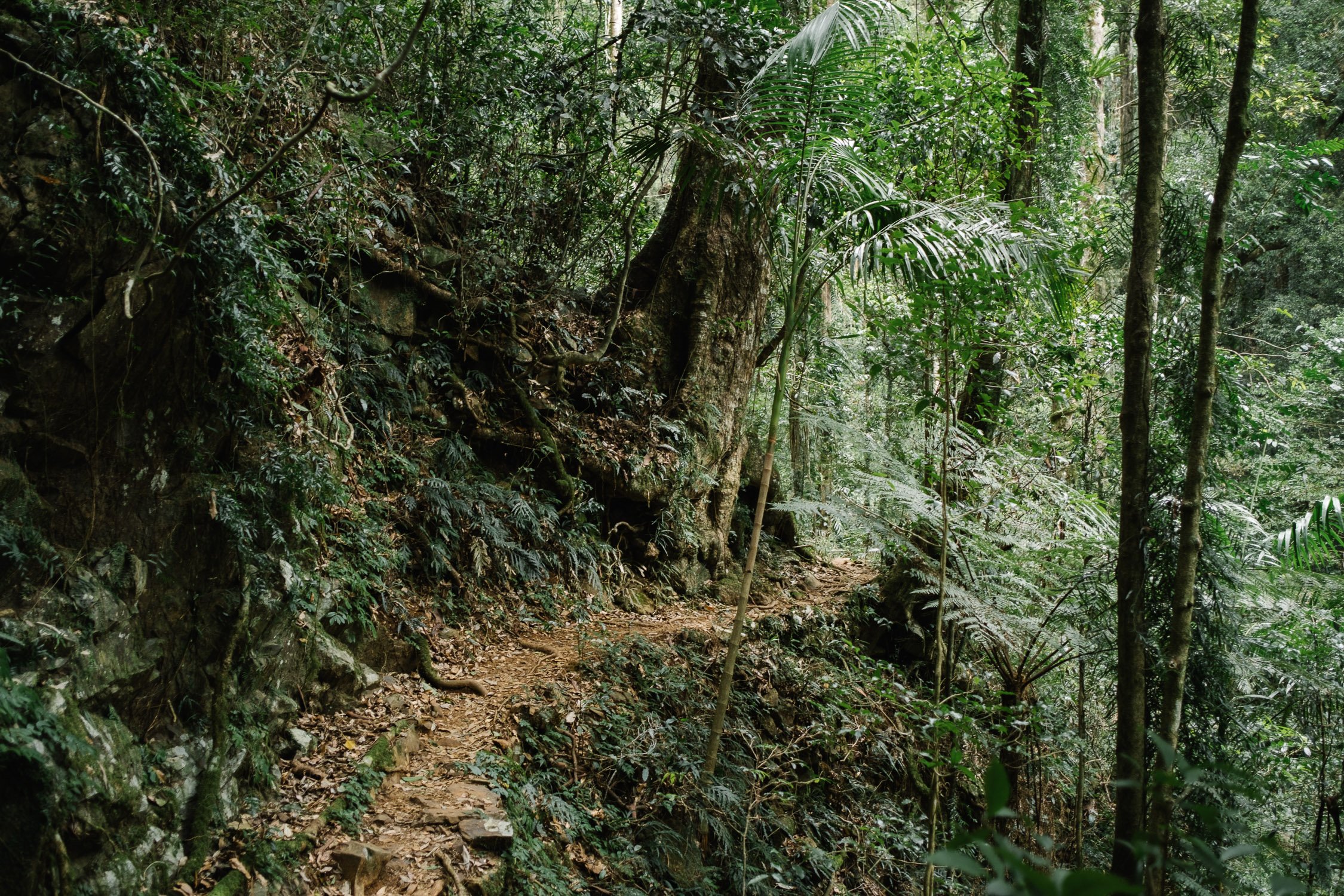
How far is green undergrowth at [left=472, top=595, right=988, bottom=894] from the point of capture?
454cm

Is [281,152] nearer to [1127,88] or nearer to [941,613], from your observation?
[941,613]

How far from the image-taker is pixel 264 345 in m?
4.30

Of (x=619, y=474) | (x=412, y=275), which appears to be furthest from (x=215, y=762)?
(x=619, y=474)

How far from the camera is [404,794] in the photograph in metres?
4.14

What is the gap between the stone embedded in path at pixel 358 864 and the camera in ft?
11.6

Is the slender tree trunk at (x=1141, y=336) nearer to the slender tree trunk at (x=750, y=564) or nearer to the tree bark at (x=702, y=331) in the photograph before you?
the slender tree trunk at (x=750, y=564)

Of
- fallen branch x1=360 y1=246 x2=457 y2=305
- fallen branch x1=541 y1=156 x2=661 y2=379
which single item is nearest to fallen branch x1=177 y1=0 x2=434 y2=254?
fallen branch x1=360 y1=246 x2=457 y2=305

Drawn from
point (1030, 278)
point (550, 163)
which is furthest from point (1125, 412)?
point (550, 163)

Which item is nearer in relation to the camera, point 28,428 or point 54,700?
point 54,700

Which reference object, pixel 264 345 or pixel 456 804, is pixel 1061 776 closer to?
pixel 456 804

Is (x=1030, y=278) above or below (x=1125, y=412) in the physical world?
above

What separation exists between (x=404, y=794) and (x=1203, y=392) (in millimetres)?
4631

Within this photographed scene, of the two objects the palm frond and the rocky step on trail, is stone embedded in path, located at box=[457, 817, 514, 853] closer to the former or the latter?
the rocky step on trail

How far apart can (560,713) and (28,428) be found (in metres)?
3.41
